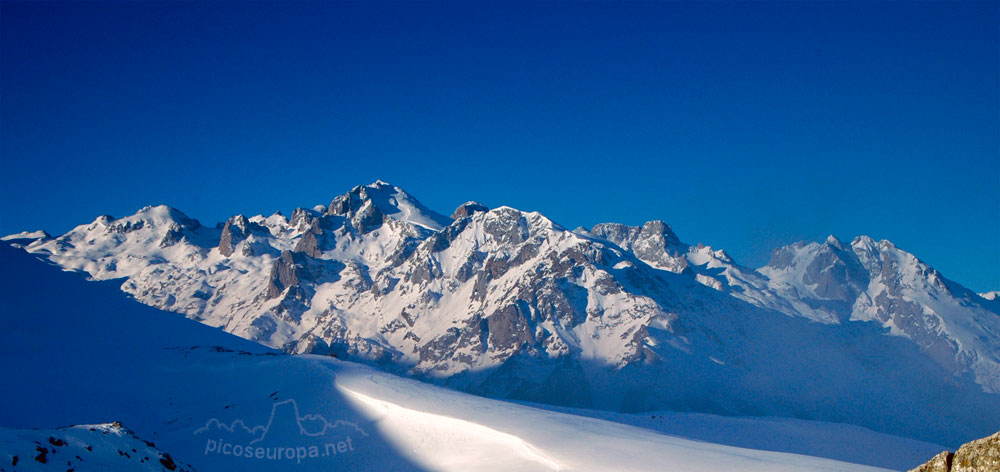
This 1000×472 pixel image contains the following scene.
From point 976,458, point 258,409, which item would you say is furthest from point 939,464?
point 258,409

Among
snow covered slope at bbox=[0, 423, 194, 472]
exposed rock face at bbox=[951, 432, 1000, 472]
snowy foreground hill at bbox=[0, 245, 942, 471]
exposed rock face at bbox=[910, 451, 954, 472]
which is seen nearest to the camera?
exposed rock face at bbox=[951, 432, 1000, 472]

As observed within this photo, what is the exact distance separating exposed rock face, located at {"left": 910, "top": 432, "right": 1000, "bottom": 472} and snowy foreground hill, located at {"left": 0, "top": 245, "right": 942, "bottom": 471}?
92.7 ft

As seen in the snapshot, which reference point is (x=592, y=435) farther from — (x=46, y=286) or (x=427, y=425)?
(x=46, y=286)

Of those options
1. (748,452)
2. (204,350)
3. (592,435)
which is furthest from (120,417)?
(748,452)

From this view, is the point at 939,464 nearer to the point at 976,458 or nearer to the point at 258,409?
the point at 976,458

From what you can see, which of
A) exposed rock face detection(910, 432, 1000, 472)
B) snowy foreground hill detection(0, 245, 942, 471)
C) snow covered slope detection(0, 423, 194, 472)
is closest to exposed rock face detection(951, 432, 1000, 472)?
exposed rock face detection(910, 432, 1000, 472)

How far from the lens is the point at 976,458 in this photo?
327 inches

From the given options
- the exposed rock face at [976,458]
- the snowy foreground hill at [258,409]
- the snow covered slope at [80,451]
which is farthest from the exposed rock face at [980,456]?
the snowy foreground hill at [258,409]

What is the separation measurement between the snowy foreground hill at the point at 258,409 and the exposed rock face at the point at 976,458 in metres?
28.3

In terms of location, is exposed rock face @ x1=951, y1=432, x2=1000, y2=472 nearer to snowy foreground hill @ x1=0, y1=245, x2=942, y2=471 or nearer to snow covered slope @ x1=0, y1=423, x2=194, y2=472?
snow covered slope @ x1=0, y1=423, x2=194, y2=472

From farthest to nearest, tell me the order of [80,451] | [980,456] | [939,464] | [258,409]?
[258,409]
[80,451]
[939,464]
[980,456]

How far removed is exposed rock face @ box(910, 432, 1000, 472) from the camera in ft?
26.8

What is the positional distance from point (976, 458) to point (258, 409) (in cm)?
5035

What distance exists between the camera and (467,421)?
46.4 meters
